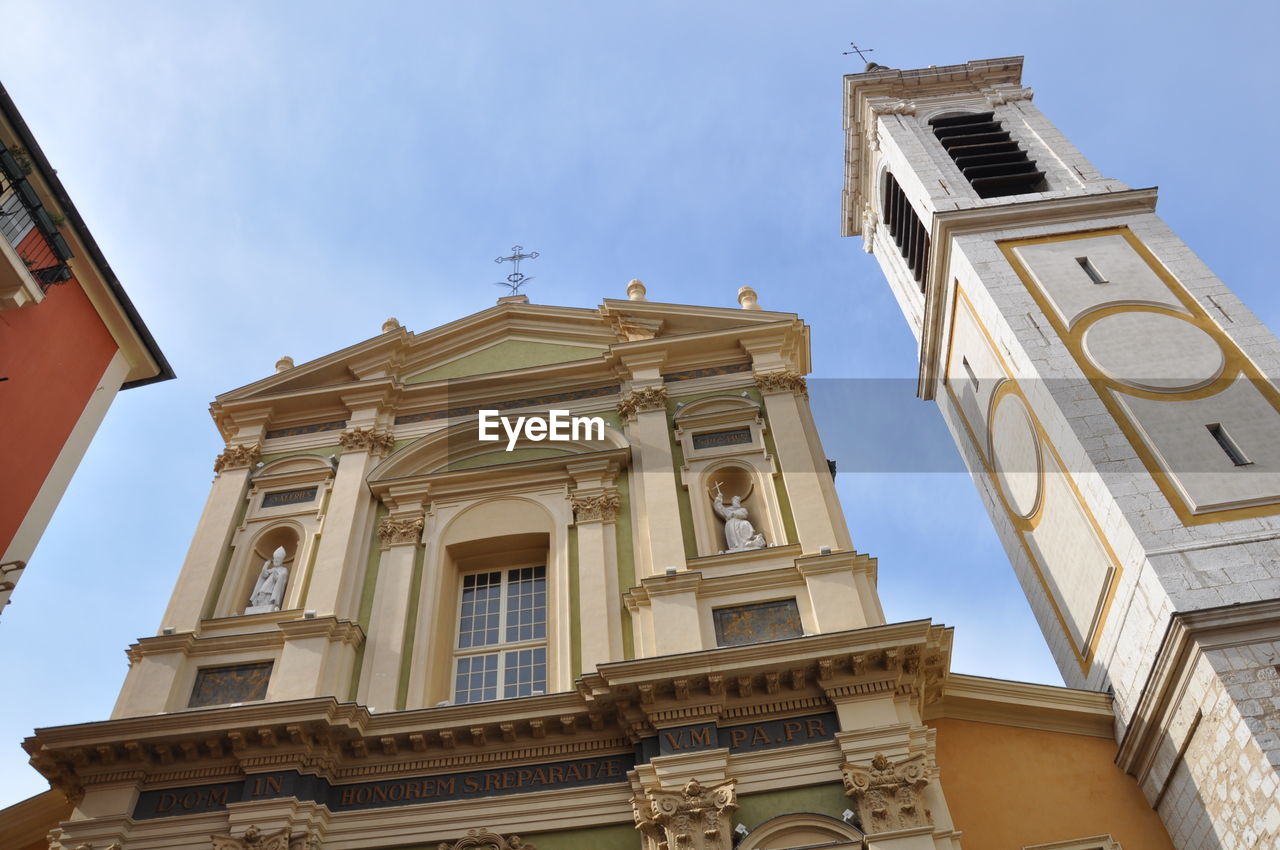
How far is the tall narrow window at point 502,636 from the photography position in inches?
569

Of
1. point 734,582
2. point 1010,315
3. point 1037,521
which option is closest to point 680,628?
point 734,582

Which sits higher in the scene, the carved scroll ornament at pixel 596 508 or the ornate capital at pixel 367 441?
the ornate capital at pixel 367 441

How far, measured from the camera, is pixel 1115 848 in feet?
39.6

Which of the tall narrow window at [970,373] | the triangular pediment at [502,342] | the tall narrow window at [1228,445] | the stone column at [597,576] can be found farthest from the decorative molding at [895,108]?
the stone column at [597,576]

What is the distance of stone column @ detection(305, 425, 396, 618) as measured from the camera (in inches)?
588

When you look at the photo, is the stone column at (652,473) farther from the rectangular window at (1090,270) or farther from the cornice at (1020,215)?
the rectangular window at (1090,270)

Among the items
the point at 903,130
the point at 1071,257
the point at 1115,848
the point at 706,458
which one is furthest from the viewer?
the point at 903,130

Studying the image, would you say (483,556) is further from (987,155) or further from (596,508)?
(987,155)

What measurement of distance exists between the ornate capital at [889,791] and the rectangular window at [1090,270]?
10.1 m

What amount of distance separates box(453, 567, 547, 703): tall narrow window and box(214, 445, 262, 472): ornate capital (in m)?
4.37

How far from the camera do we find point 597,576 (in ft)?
48.4

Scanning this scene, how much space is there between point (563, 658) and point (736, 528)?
301cm

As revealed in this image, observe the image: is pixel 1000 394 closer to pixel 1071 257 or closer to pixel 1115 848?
pixel 1071 257

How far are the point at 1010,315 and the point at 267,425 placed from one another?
12532 mm
